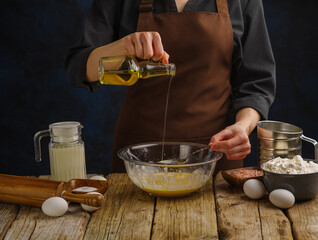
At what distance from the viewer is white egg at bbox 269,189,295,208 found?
1344mm

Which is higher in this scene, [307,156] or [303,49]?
[303,49]

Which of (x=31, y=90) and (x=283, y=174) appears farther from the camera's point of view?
(x=31, y=90)

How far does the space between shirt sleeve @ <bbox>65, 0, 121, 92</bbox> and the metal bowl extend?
85 cm

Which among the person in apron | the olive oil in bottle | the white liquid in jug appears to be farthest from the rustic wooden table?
Result: the person in apron

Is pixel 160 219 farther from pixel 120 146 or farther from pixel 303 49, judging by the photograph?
pixel 303 49

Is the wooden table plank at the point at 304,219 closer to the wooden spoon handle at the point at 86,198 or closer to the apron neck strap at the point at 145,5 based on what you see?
the wooden spoon handle at the point at 86,198

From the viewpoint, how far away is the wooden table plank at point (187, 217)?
121cm

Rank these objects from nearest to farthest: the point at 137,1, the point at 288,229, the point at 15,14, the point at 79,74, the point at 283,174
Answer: the point at 288,229 → the point at 283,174 → the point at 79,74 → the point at 137,1 → the point at 15,14

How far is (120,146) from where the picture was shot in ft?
6.71

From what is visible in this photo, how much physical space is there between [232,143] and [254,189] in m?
0.18

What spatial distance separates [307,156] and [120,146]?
1.86m

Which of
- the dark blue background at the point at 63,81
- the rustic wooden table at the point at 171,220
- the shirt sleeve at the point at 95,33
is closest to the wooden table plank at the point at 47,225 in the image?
the rustic wooden table at the point at 171,220

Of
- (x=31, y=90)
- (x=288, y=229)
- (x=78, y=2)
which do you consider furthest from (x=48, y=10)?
(x=288, y=229)

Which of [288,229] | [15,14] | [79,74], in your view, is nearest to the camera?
[288,229]
